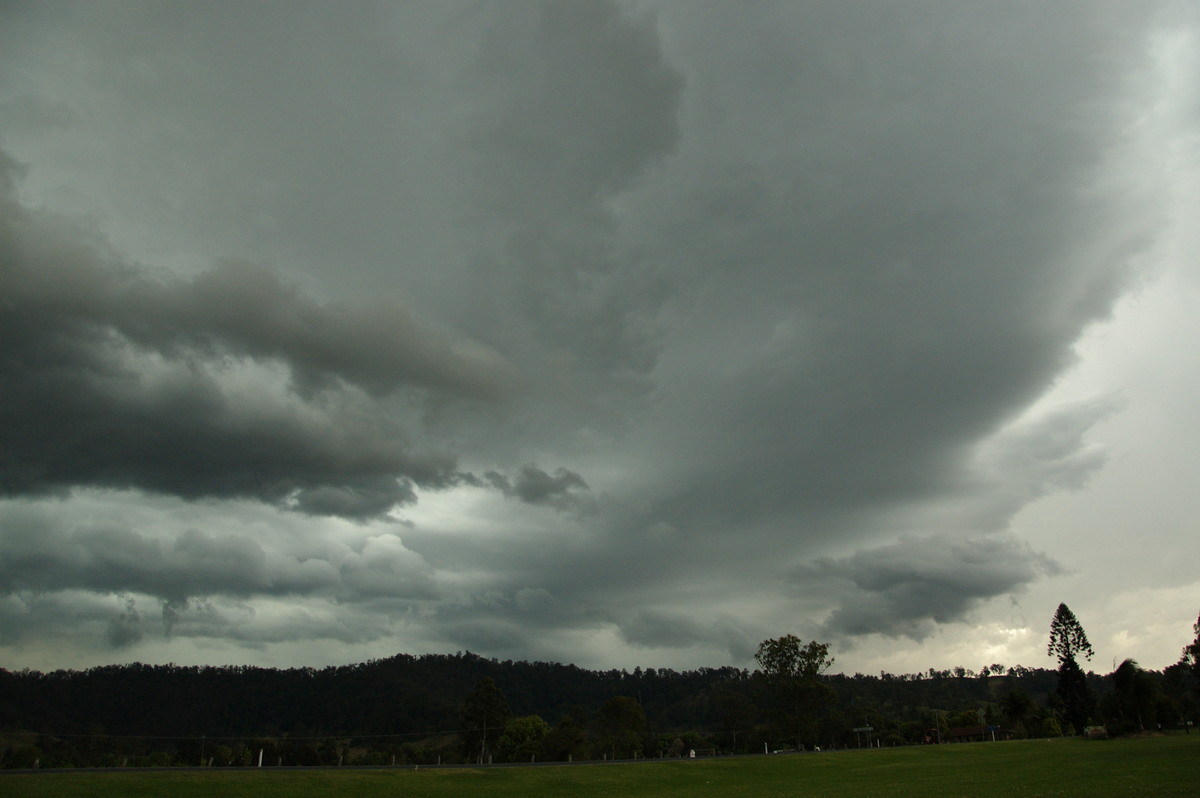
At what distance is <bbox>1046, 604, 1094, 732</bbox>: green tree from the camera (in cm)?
15812

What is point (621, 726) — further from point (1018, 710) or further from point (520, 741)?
point (1018, 710)

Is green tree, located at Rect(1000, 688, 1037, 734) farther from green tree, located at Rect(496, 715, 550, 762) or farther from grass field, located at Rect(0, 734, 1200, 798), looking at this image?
grass field, located at Rect(0, 734, 1200, 798)

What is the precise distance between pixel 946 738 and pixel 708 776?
146478mm

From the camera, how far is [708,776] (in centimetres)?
7875

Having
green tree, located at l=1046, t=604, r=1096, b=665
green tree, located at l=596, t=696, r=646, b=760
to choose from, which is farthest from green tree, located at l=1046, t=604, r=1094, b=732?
green tree, located at l=596, t=696, r=646, b=760

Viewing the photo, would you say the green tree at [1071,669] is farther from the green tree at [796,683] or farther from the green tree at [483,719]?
the green tree at [483,719]

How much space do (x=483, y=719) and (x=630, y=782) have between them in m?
72.5

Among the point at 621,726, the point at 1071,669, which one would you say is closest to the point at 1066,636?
the point at 1071,669

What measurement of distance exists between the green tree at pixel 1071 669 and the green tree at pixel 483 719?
402ft

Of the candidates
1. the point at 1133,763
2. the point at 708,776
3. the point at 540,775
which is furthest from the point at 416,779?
the point at 1133,763

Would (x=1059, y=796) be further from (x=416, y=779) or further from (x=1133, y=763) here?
(x=416, y=779)

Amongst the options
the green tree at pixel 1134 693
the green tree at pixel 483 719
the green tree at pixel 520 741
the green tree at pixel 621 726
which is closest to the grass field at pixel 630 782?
the green tree at pixel 520 741

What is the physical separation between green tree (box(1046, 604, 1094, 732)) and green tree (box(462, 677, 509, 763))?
122381mm

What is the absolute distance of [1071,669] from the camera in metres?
164
